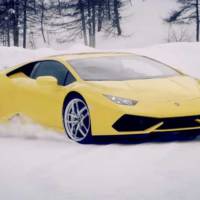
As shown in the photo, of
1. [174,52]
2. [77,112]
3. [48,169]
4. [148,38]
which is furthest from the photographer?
[148,38]

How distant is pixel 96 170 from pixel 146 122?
5.07ft

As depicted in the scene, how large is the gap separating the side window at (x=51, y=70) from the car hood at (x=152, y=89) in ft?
1.91

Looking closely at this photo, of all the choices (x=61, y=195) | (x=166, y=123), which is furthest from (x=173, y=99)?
(x=61, y=195)

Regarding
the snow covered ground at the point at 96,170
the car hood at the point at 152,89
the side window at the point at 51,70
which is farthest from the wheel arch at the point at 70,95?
the snow covered ground at the point at 96,170

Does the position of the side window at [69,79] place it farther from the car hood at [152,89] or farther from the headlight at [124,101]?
the headlight at [124,101]

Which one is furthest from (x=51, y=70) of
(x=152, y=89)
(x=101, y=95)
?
(x=152, y=89)

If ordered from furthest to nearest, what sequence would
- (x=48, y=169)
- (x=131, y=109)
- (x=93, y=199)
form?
(x=131, y=109) < (x=48, y=169) < (x=93, y=199)

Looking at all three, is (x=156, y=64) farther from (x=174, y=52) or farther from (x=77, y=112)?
(x=174, y=52)

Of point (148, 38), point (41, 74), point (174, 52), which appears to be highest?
point (41, 74)

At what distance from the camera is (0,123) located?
27.6 feet

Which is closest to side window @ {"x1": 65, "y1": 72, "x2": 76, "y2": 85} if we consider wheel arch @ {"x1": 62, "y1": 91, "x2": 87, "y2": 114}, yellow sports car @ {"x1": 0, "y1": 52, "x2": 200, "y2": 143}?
yellow sports car @ {"x1": 0, "y1": 52, "x2": 200, "y2": 143}

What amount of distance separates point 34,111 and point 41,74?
21.3 inches

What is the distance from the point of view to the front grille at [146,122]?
6.38 metres

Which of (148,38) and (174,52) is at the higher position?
(174,52)
